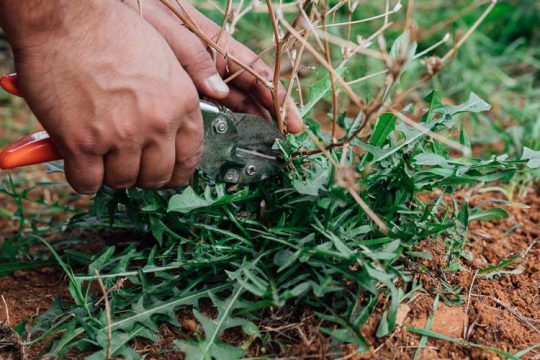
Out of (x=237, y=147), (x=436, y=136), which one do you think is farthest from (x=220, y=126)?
(x=436, y=136)

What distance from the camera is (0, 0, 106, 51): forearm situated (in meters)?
1.57

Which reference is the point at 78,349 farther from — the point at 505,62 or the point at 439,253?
the point at 505,62

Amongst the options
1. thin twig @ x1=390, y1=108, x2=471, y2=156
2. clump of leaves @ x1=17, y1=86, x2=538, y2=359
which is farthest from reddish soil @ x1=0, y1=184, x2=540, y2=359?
thin twig @ x1=390, y1=108, x2=471, y2=156

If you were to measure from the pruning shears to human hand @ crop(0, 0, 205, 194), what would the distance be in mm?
123

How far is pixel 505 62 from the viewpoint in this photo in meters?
4.03

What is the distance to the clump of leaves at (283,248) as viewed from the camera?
1671 mm

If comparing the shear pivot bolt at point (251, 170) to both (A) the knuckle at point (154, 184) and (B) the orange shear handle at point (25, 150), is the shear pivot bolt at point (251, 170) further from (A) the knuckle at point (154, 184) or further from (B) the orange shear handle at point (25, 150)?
(B) the orange shear handle at point (25, 150)

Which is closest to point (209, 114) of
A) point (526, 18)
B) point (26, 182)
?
point (26, 182)

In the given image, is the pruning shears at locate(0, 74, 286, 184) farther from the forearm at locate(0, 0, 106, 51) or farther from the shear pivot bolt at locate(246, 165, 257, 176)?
the forearm at locate(0, 0, 106, 51)

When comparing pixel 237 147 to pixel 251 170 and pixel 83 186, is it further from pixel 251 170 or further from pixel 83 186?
pixel 83 186

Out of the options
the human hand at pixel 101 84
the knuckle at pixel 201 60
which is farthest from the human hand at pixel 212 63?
the human hand at pixel 101 84

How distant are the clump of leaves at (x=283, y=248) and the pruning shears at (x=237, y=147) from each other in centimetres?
5

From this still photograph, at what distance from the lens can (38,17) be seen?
5.18 feet

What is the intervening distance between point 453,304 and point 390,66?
77cm
